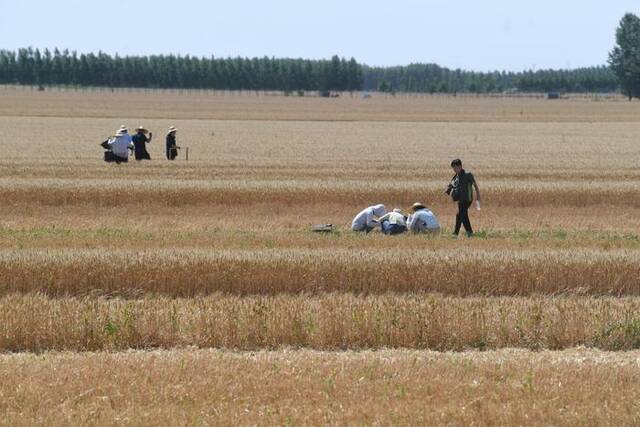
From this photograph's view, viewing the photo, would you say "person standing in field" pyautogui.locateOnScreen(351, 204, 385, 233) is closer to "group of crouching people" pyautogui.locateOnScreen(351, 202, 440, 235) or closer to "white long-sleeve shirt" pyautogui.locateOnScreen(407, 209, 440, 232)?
"group of crouching people" pyautogui.locateOnScreen(351, 202, 440, 235)

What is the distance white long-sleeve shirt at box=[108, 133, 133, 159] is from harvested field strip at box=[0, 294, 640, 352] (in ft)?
79.6

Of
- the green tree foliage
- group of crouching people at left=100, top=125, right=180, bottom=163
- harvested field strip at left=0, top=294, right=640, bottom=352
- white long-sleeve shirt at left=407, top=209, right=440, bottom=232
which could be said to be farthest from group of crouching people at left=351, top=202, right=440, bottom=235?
the green tree foliage

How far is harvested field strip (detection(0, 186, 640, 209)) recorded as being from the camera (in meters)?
30.2

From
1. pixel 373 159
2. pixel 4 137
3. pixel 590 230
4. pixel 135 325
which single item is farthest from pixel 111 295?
pixel 4 137

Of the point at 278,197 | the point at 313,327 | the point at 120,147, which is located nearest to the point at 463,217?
the point at 278,197

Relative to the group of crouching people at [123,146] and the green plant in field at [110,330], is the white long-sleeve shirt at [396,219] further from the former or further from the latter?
the group of crouching people at [123,146]

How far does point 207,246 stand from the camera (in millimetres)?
21594

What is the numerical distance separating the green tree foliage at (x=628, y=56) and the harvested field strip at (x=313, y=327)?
467ft

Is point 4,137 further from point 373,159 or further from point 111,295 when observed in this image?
point 111,295

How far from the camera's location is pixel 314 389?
10.9 metres

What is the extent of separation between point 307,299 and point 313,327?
7.74ft

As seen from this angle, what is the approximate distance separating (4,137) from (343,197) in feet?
97.5

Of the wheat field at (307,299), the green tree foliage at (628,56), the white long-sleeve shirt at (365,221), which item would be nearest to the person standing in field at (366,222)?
the white long-sleeve shirt at (365,221)

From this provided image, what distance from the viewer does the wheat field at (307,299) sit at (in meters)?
10.5
